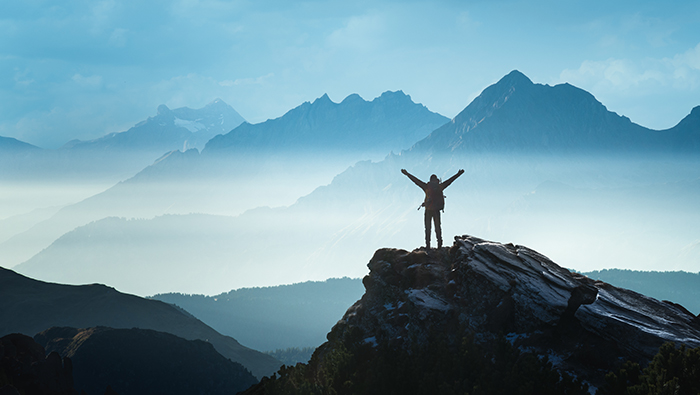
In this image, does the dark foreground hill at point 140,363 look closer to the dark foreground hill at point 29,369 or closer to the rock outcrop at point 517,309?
the dark foreground hill at point 29,369

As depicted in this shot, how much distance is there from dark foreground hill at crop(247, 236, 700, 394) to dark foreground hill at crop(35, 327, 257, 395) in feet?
445

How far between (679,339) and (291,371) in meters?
21.3

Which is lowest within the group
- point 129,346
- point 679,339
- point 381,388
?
point 129,346

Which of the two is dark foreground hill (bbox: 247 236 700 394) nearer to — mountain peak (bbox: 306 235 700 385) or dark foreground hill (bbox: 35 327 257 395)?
mountain peak (bbox: 306 235 700 385)

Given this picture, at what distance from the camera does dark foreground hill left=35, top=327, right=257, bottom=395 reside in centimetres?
14588

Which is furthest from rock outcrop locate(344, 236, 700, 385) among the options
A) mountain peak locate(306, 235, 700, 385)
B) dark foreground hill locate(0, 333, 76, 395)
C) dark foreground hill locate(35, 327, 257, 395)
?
dark foreground hill locate(35, 327, 257, 395)

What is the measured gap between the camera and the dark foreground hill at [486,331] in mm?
24109

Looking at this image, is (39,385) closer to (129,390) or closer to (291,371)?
(291,371)

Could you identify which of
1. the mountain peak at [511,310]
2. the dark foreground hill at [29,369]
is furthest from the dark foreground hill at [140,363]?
the mountain peak at [511,310]

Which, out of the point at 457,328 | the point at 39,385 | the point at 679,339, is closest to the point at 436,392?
the point at 457,328

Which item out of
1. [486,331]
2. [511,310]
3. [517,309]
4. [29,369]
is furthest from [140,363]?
[517,309]

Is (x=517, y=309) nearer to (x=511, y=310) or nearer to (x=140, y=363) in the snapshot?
(x=511, y=310)

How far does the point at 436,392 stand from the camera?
23984mm

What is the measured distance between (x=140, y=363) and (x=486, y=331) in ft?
505
